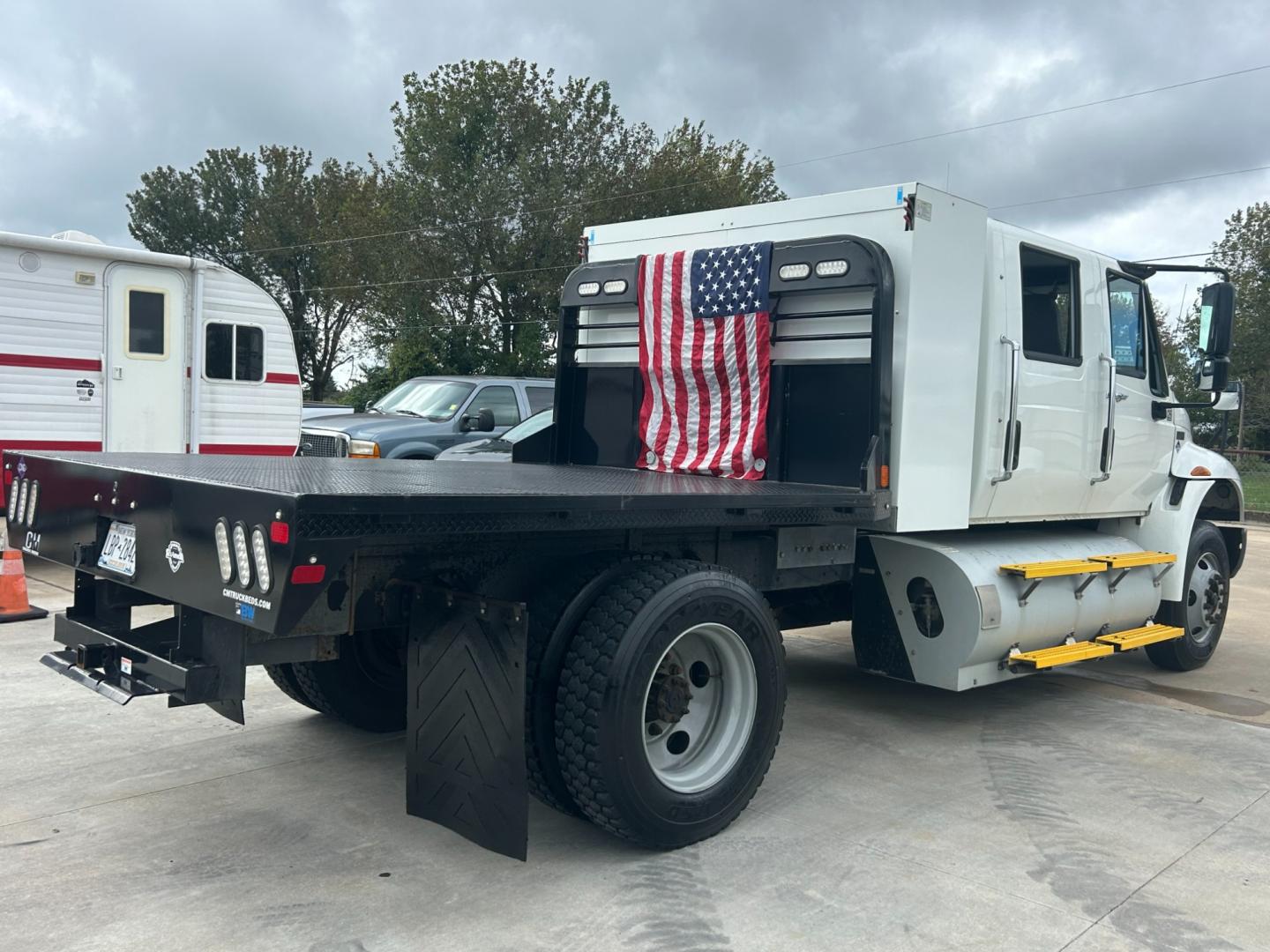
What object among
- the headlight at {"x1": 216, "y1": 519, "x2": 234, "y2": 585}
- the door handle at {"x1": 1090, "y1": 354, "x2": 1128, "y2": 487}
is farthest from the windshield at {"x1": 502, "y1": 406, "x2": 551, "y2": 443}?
the headlight at {"x1": 216, "y1": 519, "x2": 234, "y2": 585}

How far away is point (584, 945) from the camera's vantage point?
10.6ft

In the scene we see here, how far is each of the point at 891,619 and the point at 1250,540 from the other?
1412 centimetres

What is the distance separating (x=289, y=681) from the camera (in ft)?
17.2

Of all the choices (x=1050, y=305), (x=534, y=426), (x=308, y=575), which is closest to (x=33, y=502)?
(x=308, y=575)

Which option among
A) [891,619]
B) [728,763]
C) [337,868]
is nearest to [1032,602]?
[891,619]

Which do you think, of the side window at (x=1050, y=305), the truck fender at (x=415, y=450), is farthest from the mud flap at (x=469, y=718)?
the truck fender at (x=415, y=450)

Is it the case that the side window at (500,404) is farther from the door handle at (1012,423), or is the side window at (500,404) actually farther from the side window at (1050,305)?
the door handle at (1012,423)

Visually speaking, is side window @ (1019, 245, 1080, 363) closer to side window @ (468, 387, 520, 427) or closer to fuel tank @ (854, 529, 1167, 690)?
fuel tank @ (854, 529, 1167, 690)

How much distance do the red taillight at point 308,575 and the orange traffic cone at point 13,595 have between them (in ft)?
18.5

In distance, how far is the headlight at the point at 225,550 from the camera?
3164 mm

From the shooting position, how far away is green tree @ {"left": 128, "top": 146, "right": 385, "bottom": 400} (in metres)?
43.7

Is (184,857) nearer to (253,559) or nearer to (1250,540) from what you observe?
(253,559)

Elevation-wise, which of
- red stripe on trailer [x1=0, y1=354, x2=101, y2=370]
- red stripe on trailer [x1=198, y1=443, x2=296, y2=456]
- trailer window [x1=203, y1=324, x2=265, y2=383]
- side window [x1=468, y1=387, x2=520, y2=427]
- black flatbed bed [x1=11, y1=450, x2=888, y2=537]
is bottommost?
black flatbed bed [x1=11, y1=450, x2=888, y2=537]

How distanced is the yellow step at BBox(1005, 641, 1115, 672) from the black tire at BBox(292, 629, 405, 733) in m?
3.10
